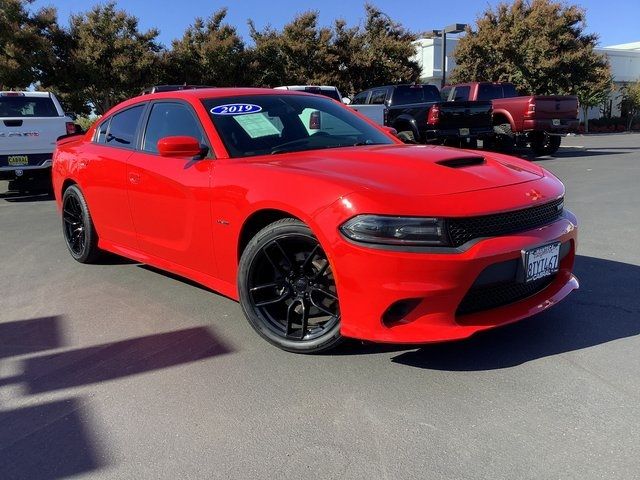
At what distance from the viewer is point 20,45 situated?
19.9 meters

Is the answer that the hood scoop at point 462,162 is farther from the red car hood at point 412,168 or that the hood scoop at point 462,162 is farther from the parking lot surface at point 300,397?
the parking lot surface at point 300,397

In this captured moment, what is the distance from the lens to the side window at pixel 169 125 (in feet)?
13.8

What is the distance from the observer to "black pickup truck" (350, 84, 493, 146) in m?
13.5

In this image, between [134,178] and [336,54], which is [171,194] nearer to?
[134,178]

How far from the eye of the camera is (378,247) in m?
2.92

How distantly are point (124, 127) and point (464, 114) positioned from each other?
1034 cm

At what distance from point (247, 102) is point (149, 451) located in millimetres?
2643

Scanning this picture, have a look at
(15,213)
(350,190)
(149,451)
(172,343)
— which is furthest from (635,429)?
(15,213)

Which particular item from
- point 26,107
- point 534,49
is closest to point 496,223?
point 26,107

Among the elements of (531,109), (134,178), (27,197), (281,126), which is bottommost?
(27,197)

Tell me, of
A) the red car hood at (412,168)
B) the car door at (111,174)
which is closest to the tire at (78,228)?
the car door at (111,174)

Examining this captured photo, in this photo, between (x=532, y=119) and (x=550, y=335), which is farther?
(x=532, y=119)

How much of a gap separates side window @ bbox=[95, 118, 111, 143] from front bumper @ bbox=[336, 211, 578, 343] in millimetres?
3276

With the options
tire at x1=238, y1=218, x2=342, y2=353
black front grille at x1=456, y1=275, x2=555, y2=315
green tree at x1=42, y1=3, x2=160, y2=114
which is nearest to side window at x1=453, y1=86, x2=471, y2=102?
green tree at x1=42, y1=3, x2=160, y2=114
